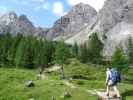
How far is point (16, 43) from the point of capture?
6565 inches

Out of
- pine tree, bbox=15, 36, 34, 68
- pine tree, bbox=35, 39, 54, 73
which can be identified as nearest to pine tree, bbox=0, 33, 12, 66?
→ pine tree, bbox=15, 36, 34, 68

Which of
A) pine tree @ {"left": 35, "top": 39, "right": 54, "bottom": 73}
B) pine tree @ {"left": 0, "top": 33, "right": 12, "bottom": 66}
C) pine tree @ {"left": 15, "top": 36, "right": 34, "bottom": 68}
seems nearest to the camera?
pine tree @ {"left": 15, "top": 36, "right": 34, "bottom": 68}

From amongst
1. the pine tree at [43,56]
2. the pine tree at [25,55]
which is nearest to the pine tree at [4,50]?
the pine tree at [25,55]

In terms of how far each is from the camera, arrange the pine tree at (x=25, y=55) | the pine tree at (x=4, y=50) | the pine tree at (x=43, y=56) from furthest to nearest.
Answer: the pine tree at (x=4, y=50) < the pine tree at (x=43, y=56) < the pine tree at (x=25, y=55)

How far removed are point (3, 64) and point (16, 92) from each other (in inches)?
3733

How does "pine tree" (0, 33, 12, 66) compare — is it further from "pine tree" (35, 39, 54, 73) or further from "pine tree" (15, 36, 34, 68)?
"pine tree" (35, 39, 54, 73)

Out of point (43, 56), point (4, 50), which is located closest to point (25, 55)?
point (43, 56)

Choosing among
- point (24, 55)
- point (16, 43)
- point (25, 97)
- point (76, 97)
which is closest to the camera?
point (76, 97)

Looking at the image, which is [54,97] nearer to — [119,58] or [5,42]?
[119,58]

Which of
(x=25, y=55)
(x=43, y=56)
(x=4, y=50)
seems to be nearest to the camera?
(x=25, y=55)

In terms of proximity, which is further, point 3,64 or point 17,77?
point 3,64

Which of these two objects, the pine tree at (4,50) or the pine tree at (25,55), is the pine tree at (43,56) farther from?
the pine tree at (4,50)

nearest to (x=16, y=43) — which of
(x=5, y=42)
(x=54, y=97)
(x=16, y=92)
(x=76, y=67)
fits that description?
(x=5, y=42)

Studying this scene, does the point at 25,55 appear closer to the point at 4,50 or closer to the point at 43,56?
the point at 43,56
